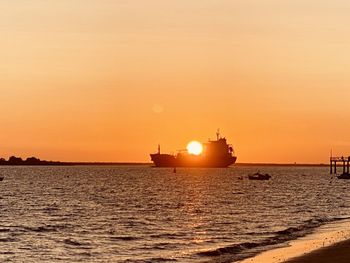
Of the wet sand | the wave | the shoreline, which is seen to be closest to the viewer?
the wet sand

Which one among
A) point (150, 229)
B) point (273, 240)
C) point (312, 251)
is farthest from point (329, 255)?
point (150, 229)

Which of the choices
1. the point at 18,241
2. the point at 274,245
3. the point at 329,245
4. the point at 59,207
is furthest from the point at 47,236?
the point at 59,207

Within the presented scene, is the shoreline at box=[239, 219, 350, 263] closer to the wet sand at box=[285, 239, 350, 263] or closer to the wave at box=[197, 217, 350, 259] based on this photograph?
the wet sand at box=[285, 239, 350, 263]

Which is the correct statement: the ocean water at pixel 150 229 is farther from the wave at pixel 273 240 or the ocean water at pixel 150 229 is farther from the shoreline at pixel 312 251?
the shoreline at pixel 312 251

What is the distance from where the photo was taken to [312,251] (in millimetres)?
39156

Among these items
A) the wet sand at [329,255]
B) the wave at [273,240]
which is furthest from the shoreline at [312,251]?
the wave at [273,240]

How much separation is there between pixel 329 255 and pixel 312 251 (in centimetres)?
334

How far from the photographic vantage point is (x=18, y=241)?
162 ft

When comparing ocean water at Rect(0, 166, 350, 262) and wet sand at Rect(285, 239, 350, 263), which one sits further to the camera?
ocean water at Rect(0, 166, 350, 262)

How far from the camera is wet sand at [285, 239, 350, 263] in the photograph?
33.9 metres

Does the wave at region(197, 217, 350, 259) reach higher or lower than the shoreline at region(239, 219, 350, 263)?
lower

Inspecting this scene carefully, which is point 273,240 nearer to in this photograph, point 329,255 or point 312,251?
point 312,251

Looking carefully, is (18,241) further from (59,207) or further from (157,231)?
(59,207)

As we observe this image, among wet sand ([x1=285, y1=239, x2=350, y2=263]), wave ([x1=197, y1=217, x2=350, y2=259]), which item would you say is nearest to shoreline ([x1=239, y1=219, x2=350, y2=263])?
wet sand ([x1=285, y1=239, x2=350, y2=263])
